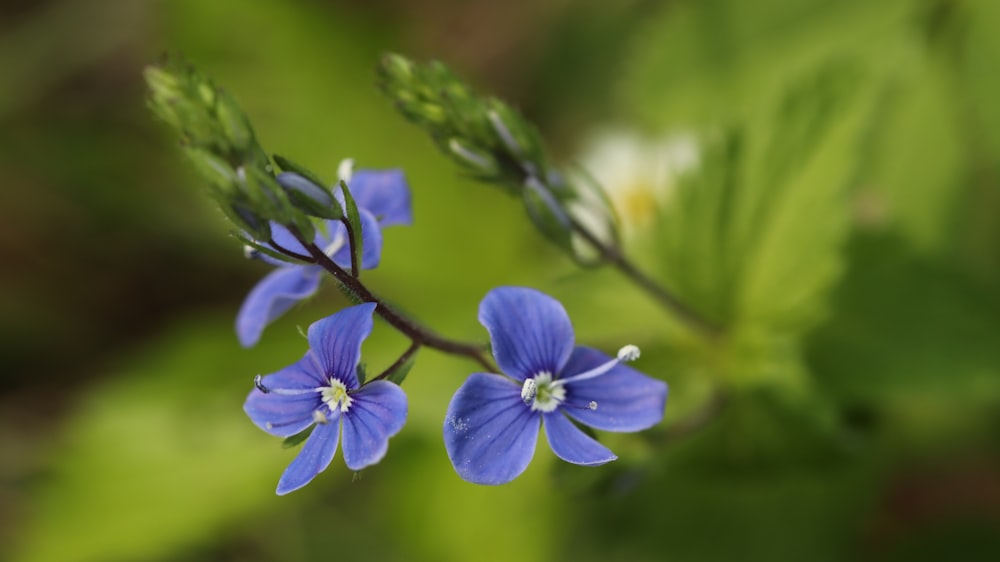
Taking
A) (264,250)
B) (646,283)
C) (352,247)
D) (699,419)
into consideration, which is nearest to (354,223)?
(352,247)

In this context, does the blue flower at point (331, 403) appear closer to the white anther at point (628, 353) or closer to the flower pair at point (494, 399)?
the flower pair at point (494, 399)

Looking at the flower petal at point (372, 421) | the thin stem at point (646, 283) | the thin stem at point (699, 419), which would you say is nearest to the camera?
the flower petal at point (372, 421)

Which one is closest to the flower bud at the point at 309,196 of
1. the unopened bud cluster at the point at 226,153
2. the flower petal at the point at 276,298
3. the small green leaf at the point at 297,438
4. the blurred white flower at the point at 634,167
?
the unopened bud cluster at the point at 226,153

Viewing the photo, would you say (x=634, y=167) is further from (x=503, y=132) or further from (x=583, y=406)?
→ (x=583, y=406)

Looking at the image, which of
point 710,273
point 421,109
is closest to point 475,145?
A: point 421,109

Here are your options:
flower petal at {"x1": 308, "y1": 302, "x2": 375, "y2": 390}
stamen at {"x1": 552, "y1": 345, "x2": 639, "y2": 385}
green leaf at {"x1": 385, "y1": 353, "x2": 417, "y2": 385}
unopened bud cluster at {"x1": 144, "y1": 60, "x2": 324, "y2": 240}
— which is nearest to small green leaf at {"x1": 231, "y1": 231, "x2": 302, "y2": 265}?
unopened bud cluster at {"x1": 144, "y1": 60, "x2": 324, "y2": 240}

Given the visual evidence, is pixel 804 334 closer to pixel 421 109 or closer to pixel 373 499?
pixel 421 109
